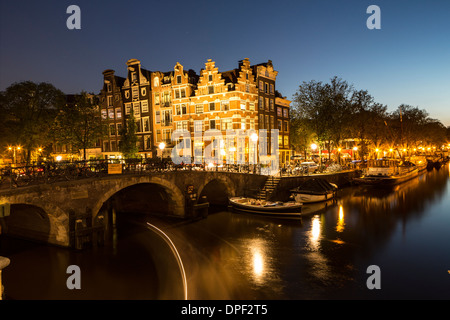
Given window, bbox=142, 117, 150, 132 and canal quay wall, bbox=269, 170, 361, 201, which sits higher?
window, bbox=142, 117, 150, 132

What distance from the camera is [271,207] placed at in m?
27.5

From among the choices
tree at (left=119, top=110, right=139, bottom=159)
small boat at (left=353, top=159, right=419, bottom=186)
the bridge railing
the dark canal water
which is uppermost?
tree at (left=119, top=110, right=139, bottom=159)

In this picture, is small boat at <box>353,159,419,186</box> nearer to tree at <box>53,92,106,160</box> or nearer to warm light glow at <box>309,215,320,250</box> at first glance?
warm light glow at <box>309,215,320,250</box>

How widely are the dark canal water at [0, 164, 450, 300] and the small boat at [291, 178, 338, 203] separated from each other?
6093 mm

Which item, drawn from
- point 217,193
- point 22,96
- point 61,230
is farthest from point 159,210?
point 22,96

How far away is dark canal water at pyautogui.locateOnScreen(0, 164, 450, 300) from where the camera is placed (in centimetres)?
1398

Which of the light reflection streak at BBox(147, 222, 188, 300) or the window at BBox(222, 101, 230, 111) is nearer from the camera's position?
the light reflection streak at BBox(147, 222, 188, 300)

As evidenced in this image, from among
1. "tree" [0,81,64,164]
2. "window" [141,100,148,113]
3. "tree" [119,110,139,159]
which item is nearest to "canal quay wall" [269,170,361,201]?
"tree" [119,110,139,159]

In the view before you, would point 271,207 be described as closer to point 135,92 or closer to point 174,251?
point 174,251

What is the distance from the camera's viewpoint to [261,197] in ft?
110

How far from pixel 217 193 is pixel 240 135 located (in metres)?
11.8

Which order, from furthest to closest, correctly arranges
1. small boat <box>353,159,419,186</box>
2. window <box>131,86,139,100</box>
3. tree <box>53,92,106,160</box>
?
window <box>131,86,139,100</box> → small boat <box>353,159,419,186</box> → tree <box>53,92,106,160</box>
